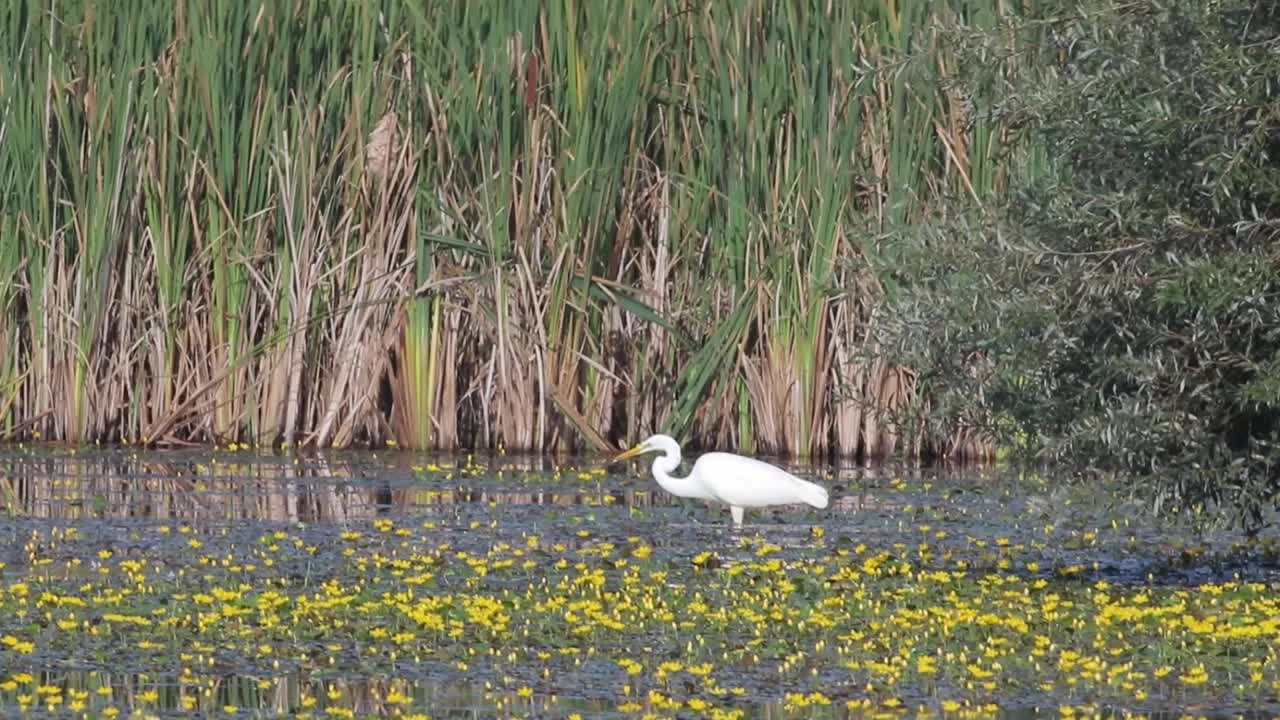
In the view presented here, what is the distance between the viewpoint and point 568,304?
16.9 m

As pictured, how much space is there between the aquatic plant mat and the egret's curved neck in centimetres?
20

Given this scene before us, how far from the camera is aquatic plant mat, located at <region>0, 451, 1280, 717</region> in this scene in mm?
8547

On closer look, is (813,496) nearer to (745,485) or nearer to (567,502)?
(745,485)

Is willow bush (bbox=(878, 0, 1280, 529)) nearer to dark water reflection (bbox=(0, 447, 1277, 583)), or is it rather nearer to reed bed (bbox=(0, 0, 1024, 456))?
dark water reflection (bbox=(0, 447, 1277, 583))

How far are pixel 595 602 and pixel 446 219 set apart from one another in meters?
7.01

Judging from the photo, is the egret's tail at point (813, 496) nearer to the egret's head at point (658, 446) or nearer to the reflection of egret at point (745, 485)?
the reflection of egret at point (745, 485)

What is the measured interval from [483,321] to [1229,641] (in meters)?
8.43

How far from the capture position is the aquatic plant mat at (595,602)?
8547mm

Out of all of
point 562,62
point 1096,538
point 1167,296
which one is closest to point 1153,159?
point 1167,296

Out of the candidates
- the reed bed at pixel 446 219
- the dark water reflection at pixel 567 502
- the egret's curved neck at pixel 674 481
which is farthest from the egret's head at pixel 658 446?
the reed bed at pixel 446 219

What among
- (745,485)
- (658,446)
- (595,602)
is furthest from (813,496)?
(595,602)

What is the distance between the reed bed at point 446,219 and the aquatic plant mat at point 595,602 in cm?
147

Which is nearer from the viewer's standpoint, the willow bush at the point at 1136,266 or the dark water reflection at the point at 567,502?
the willow bush at the point at 1136,266

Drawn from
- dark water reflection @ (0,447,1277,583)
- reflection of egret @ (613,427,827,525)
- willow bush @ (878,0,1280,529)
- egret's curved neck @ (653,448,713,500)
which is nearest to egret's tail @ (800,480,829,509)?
reflection of egret @ (613,427,827,525)
